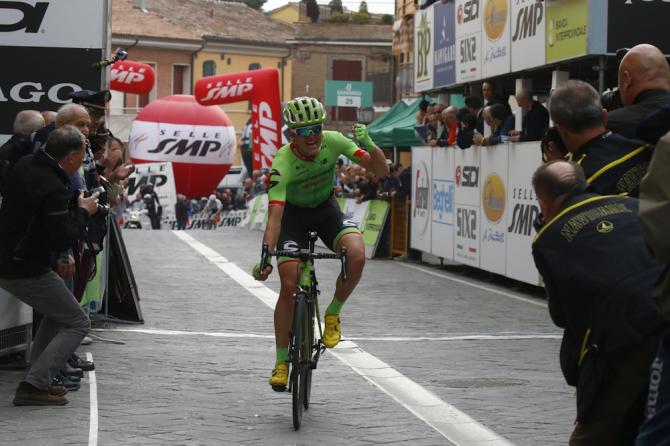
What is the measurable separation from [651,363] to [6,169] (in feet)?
17.9

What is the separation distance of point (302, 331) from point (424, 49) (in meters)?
17.8

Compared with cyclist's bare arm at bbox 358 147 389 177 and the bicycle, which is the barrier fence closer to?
cyclist's bare arm at bbox 358 147 389 177

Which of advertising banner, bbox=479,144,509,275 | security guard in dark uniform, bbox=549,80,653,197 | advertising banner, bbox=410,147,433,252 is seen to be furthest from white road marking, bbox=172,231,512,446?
advertising banner, bbox=410,147,433,252

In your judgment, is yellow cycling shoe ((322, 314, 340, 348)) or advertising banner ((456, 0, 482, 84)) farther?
advertising banner ((456, 0, 482, 84))

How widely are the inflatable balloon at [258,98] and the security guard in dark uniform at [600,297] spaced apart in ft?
114

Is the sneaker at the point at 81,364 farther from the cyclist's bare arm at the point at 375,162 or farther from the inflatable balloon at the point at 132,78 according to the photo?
the inflatable balloon at the point at 132,78

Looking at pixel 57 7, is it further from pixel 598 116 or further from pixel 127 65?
pixel 127 65

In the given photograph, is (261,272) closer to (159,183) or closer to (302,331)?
(302,331)

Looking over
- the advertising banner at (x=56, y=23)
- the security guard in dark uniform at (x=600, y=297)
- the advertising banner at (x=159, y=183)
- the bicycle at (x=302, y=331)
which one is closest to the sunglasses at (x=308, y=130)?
the bicycle at (x=302, y=331)

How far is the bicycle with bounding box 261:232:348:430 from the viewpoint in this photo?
26.4 feet

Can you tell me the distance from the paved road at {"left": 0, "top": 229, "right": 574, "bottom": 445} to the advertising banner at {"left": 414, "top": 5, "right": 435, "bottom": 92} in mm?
7744

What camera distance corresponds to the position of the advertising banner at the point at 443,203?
22031 millimetres

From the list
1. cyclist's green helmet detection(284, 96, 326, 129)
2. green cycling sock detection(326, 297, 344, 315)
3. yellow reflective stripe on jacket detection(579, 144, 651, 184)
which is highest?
cyclist's green helmet detection(284, 96, 326, 129)

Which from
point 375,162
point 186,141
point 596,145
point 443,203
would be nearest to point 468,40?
point 443,203
